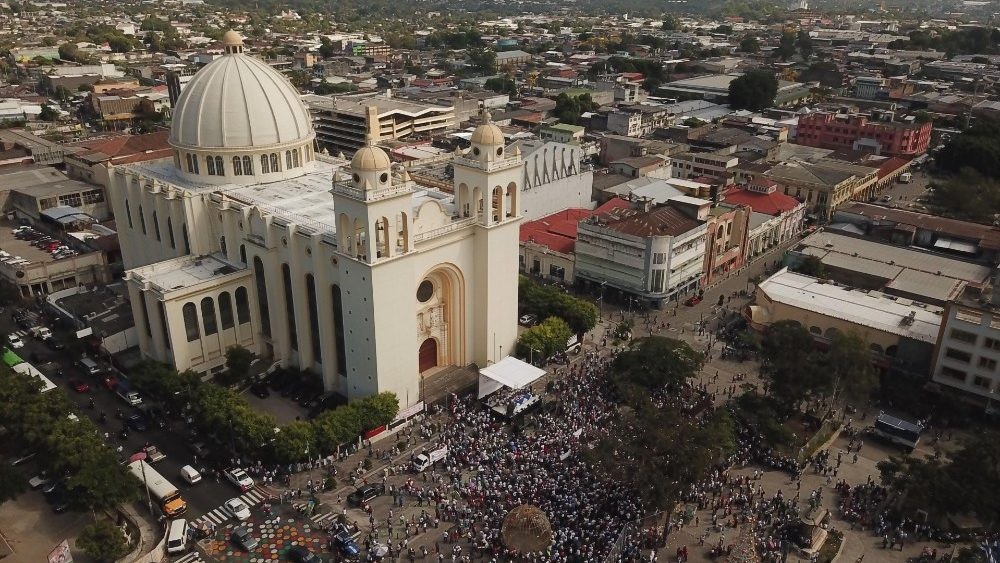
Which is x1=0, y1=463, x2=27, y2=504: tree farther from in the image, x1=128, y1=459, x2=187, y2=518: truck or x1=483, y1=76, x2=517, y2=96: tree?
x1=483, y1=76, x2=517, y2=96: tree

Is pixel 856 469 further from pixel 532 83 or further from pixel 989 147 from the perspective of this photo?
pixel 532 83

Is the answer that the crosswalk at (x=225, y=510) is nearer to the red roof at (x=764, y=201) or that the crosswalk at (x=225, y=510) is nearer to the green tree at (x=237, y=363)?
the green tree at (x=237, y=363)

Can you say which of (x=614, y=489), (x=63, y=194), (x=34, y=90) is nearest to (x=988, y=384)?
(x=614, y=489)

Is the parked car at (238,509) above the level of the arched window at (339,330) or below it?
below

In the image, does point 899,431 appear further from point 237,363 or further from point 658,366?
point 237,363

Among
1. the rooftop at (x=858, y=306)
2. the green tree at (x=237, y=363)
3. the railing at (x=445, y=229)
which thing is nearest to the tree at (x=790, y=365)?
the rooftop at (x=858, y=306)
